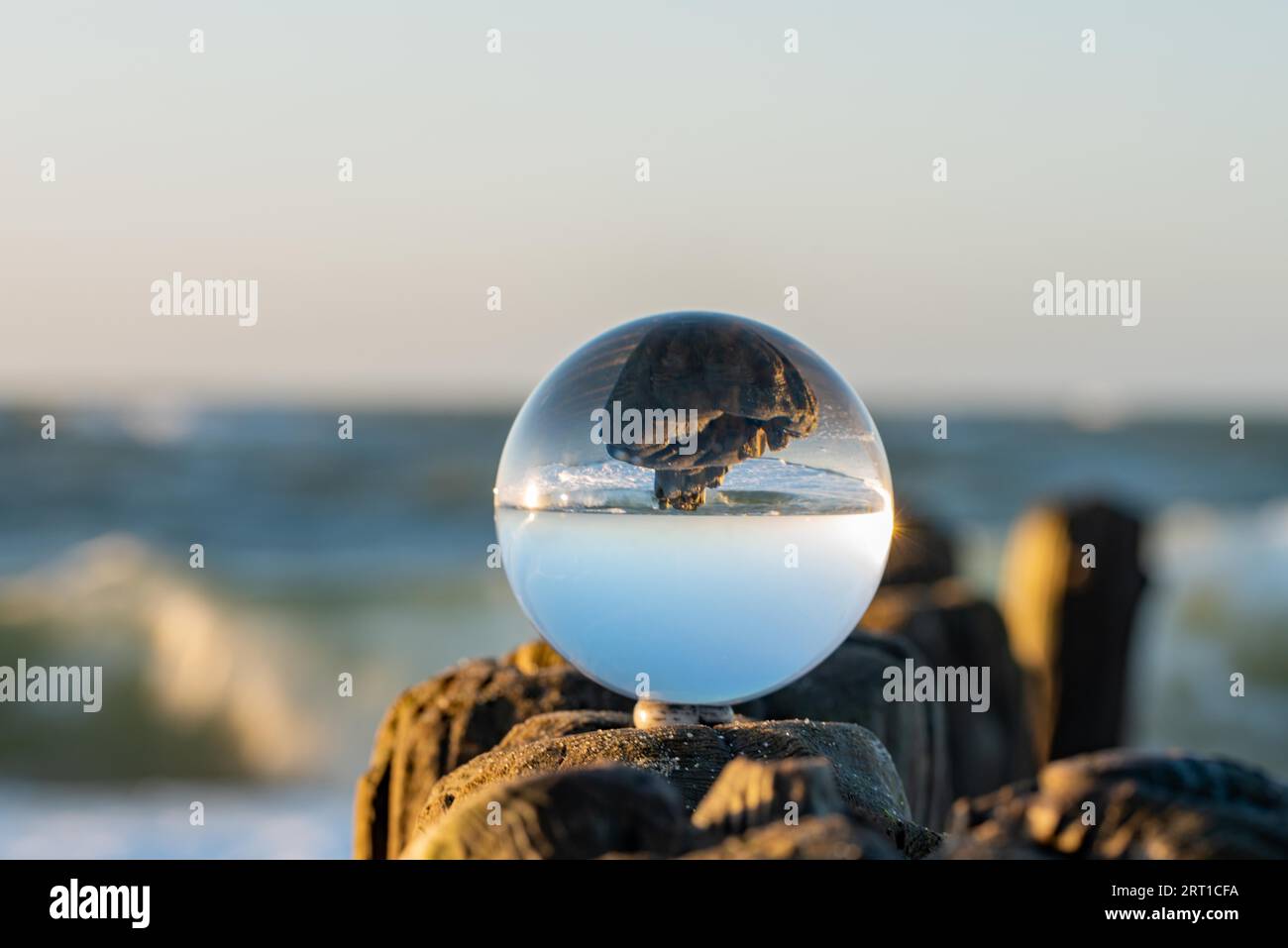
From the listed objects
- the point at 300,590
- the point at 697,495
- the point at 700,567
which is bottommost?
the point at 300,590

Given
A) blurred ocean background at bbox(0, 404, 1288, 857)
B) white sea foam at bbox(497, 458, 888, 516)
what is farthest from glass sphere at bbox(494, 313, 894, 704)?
blurred ocean background at bbox(0, 404, 1288, 857)

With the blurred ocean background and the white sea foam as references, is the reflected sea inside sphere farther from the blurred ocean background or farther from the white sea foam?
the blurred ocean background

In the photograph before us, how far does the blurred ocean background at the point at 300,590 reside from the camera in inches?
736

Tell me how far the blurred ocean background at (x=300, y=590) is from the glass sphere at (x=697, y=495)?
7.70 m

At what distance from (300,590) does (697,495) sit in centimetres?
2511

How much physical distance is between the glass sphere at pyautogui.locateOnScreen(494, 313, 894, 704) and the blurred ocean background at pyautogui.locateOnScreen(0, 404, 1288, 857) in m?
7.70

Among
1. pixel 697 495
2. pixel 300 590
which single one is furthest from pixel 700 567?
pixel 300 590

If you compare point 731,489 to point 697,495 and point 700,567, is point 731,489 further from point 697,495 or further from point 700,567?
point 700,567

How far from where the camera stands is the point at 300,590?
94.2 ft

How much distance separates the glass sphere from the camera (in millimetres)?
4367

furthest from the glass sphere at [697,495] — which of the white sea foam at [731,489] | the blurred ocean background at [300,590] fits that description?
the blurred ocean background at [300,590]

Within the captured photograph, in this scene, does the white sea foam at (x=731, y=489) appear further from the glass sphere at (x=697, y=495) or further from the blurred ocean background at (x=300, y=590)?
the blurred ocean background at (x=300, y=590)
